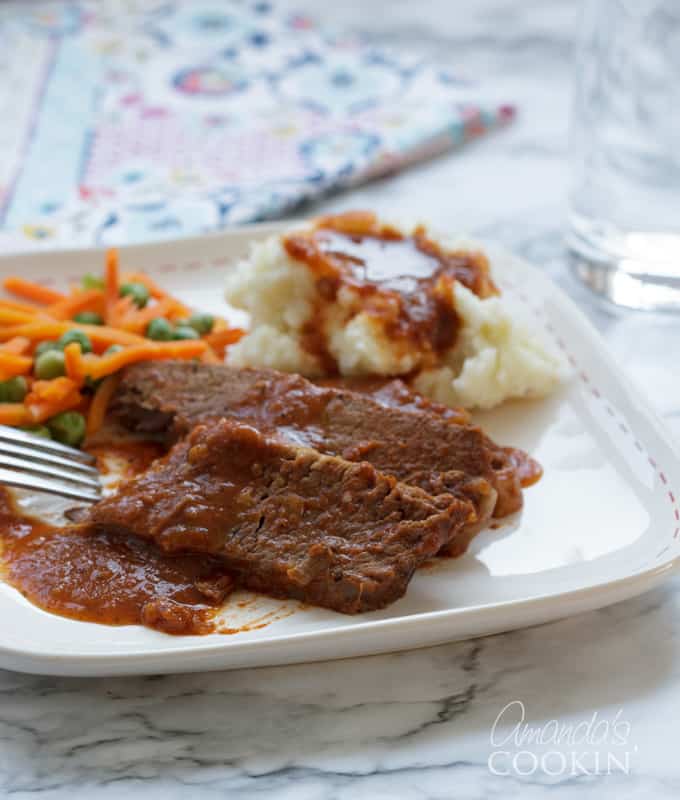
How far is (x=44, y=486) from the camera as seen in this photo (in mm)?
4324

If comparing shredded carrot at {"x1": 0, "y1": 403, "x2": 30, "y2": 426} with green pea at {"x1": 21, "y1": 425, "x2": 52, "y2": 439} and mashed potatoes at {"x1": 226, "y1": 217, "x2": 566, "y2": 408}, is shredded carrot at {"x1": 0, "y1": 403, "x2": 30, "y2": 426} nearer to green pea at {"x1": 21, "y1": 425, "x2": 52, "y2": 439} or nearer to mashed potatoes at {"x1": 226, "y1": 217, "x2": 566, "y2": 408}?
green pea at {"x1": 21, "y1": 425, "x2": 52, "y2": 439}

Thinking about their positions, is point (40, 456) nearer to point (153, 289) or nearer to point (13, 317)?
point (13, 317)

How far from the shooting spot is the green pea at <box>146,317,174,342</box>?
5.40 m

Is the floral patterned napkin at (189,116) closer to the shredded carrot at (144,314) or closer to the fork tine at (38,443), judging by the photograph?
the shredded carrot at (144,314)

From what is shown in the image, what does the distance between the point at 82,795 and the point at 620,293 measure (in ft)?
14.1

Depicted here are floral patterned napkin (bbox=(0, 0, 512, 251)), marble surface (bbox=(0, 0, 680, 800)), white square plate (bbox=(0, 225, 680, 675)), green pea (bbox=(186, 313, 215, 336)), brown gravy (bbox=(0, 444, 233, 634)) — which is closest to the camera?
marble surface (bbox=(0, 0, 680, 800))

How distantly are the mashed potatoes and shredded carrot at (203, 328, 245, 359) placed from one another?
141mm

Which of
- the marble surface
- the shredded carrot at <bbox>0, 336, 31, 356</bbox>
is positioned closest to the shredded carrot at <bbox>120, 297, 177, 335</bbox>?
the shredded carrot at <bbox>0, 336, 31, 356</bbox>

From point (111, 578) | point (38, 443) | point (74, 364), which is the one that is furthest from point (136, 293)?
point (111, 578)

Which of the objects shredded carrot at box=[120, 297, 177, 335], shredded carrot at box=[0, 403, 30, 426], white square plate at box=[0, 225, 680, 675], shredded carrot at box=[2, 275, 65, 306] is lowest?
shredded carrot at box=[0, 403, 30, 426]

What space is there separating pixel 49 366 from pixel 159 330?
24.5 inches

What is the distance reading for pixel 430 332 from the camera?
198 inches

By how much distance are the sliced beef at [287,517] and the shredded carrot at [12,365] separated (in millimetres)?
1164

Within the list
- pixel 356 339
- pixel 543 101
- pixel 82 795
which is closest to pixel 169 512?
pixel 82 795
